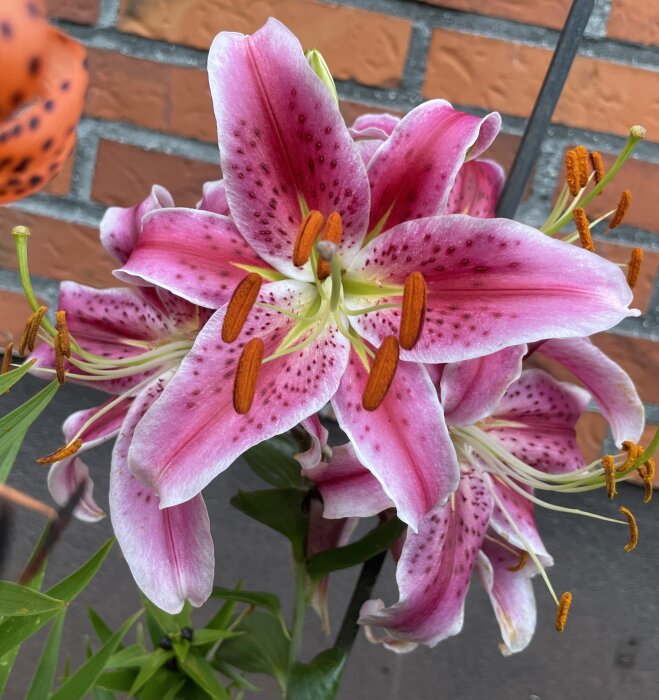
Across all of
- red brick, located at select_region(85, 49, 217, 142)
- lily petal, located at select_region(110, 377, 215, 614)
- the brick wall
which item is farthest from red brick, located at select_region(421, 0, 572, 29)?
lily petal, located at select_region(110, 377, 215, 614)

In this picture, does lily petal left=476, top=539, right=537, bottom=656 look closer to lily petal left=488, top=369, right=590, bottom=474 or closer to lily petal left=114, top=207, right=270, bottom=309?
lily petal left=488, top=369, right=590, bottom=474

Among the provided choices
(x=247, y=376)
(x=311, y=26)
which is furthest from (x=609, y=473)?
(x=311, y=26)

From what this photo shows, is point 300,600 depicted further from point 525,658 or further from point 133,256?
point 525,658

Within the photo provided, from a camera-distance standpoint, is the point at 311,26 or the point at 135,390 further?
the point at 311,26

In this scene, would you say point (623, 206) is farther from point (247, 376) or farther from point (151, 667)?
point (151, 667)

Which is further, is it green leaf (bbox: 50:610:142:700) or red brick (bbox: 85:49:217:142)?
red brick (bbox: 85:49:217:142)

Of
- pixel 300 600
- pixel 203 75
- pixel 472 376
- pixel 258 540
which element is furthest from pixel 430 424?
pixel 258 540

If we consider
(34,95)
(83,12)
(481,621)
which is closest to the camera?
(34,95)
